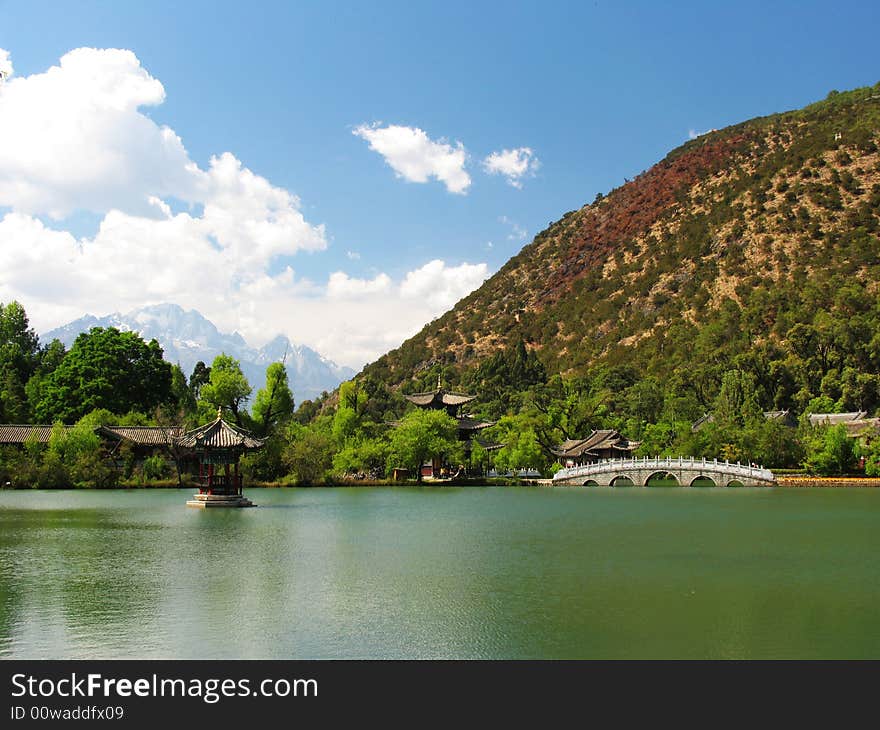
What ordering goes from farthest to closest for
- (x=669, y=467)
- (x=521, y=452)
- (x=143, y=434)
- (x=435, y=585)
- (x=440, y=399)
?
(x=440, y=399) < (x=521, y=452) < (x=669, y=467) < (x=143, y=434) < (x=435, y=585)

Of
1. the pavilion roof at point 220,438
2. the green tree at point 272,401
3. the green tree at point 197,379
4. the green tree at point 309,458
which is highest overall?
the green tree at point 197,379

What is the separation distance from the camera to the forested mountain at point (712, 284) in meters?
66.4

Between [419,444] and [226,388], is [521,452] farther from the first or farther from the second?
[226,388]

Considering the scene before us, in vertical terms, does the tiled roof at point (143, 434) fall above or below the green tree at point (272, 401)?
below

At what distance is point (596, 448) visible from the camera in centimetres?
6066

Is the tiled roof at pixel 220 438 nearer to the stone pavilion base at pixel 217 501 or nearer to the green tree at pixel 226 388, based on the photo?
the stone pavilion base at pixel 217 501

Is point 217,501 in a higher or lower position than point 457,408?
lower

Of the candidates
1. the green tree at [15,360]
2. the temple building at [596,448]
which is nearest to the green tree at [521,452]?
the temple building at [596,448]

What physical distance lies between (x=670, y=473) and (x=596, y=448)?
34.8 ft

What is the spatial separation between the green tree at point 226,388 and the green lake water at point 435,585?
736 inches

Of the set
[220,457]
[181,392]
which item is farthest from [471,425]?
[220,457]
